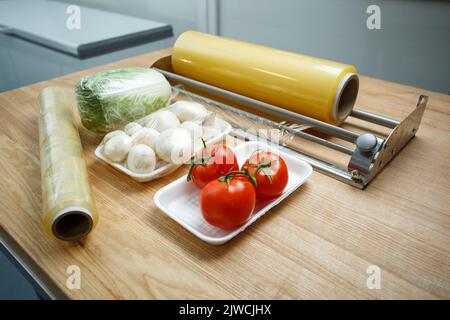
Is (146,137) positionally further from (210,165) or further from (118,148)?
(210,165)

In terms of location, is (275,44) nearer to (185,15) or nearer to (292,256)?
(185,15)

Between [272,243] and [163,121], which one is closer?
[272,243]

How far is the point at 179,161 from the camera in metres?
0.63

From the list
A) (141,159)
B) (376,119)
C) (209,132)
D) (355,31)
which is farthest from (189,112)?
(355,31)

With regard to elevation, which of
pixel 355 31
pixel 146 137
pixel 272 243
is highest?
pixel 355 31

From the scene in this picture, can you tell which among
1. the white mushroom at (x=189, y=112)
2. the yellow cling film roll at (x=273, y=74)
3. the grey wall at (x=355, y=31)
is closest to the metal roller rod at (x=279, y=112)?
the yellow cling film roll at (x=273, y=74)

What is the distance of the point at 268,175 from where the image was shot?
53 cm

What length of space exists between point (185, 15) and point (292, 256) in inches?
56.9

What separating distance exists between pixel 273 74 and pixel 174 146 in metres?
0.34

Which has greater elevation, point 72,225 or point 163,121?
point 163,121

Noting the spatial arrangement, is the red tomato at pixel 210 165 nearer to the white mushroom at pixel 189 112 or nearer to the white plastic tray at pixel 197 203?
Answer: the white plastic tray at pixel 197 203

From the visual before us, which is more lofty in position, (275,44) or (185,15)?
(185,15)

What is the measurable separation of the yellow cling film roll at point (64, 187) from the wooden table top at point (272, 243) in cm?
3
